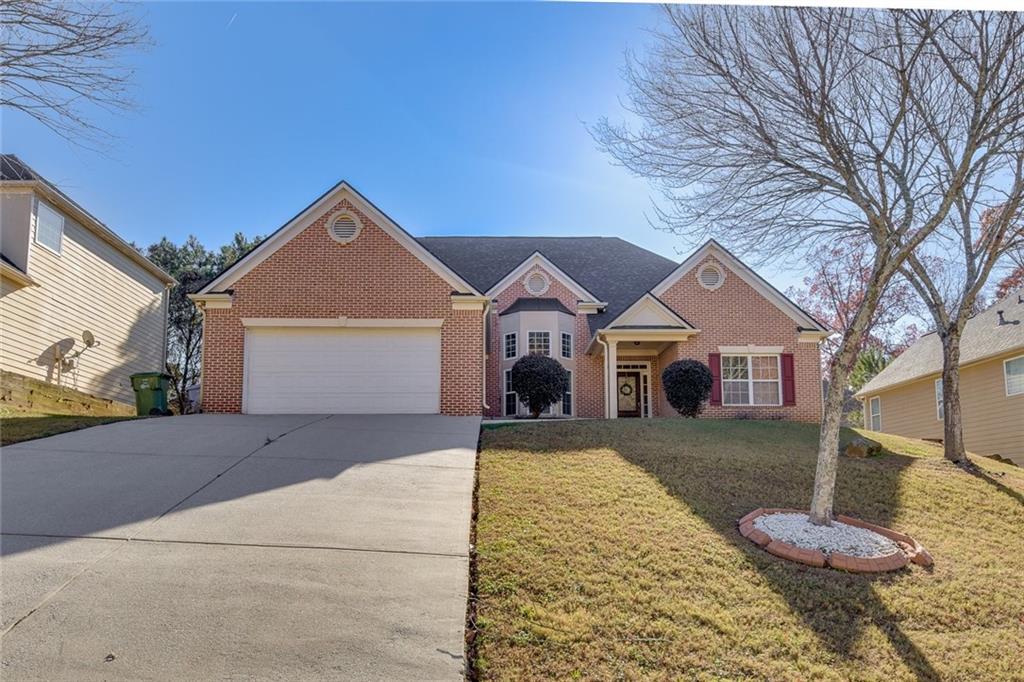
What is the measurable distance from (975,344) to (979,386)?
1.12 meters

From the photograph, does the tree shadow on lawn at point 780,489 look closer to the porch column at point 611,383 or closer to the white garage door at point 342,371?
the porch column at point 611,383

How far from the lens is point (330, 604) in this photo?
155 inches

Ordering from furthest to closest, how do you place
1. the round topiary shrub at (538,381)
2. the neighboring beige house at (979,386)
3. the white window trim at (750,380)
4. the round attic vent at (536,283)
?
1. the round attic vent at (536,283)
2. the white window trim at (750,380)
3. the neighboring beige house at (979,386)
4. the round topiary shrub at (538,381)

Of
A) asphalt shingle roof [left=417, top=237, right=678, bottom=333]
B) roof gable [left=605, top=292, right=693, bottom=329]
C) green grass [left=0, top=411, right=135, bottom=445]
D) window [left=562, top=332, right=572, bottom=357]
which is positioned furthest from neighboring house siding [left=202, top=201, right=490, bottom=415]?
asphalt shingle roof [left=417, top=237, right=678, bottom=333]

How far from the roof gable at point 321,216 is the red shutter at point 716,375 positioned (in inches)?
257

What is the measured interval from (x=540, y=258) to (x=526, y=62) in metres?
12.3

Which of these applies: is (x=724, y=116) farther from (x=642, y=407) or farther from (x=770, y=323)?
Answer: (x=642, y=407)

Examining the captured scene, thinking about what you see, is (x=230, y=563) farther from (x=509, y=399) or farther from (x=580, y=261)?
(x=580, y=261)

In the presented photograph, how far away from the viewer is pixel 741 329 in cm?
1611

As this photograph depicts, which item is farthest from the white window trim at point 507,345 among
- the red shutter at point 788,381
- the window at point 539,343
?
the red shutter at point 788,381

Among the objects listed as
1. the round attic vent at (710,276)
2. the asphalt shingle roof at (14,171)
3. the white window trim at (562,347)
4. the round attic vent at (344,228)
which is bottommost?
the white window trim at (562,347)

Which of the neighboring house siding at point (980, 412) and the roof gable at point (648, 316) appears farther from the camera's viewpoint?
the roof gable at point (648, 316)

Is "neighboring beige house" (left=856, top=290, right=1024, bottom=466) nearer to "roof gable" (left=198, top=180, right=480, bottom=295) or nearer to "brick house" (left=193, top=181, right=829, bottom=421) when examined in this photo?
"brick house" (left=193, top=181, right=829, bottom=421)

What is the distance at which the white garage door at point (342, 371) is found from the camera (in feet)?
41.6
